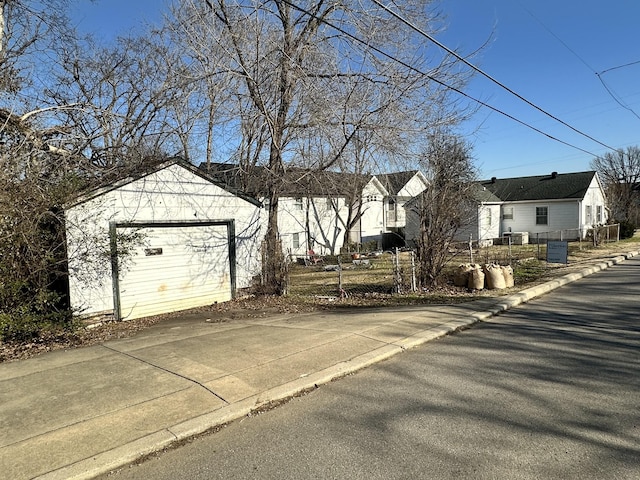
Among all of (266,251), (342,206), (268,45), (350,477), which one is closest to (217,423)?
(350,477)

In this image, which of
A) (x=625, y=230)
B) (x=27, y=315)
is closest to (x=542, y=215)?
(x=625, y=230)

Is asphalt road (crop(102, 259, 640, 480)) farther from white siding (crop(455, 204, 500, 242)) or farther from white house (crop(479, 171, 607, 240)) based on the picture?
white house (crop(479, 171, 607, 240))

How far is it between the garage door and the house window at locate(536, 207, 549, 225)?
28.6 metres

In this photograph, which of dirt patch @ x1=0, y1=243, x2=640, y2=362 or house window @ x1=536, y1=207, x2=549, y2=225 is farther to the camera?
house window @ x1=536, y1=207, x2=549, y2=225

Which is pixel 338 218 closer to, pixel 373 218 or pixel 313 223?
pixel 313 223

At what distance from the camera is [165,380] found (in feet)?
16.6

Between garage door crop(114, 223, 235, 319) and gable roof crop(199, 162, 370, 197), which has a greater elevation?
gable roof crop(199, 162, 370, 197)

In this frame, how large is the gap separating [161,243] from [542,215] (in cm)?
3073

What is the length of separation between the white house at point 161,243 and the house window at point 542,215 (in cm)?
2750

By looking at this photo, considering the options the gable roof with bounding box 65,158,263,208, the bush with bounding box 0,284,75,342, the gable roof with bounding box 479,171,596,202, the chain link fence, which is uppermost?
the gable roof with bounding box 479,171,596,202

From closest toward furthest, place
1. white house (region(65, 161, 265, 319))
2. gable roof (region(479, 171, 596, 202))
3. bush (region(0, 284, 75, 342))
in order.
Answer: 1. bush (region(0, 284, 75, 342))
2. white house (region(65, 161, 265, 319))
3. gable roof (region(479, 171, 596, 202))

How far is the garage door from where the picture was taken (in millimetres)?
9492

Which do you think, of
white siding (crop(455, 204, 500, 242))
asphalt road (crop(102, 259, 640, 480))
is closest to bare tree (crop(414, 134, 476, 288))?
asphalt road (crop(102, 259, 640, 480))

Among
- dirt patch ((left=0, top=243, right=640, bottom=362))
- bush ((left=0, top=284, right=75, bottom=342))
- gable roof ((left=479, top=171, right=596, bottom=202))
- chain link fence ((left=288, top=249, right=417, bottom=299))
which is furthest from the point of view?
gable roof ((left=479, top=171, right=596, bottom=202))
